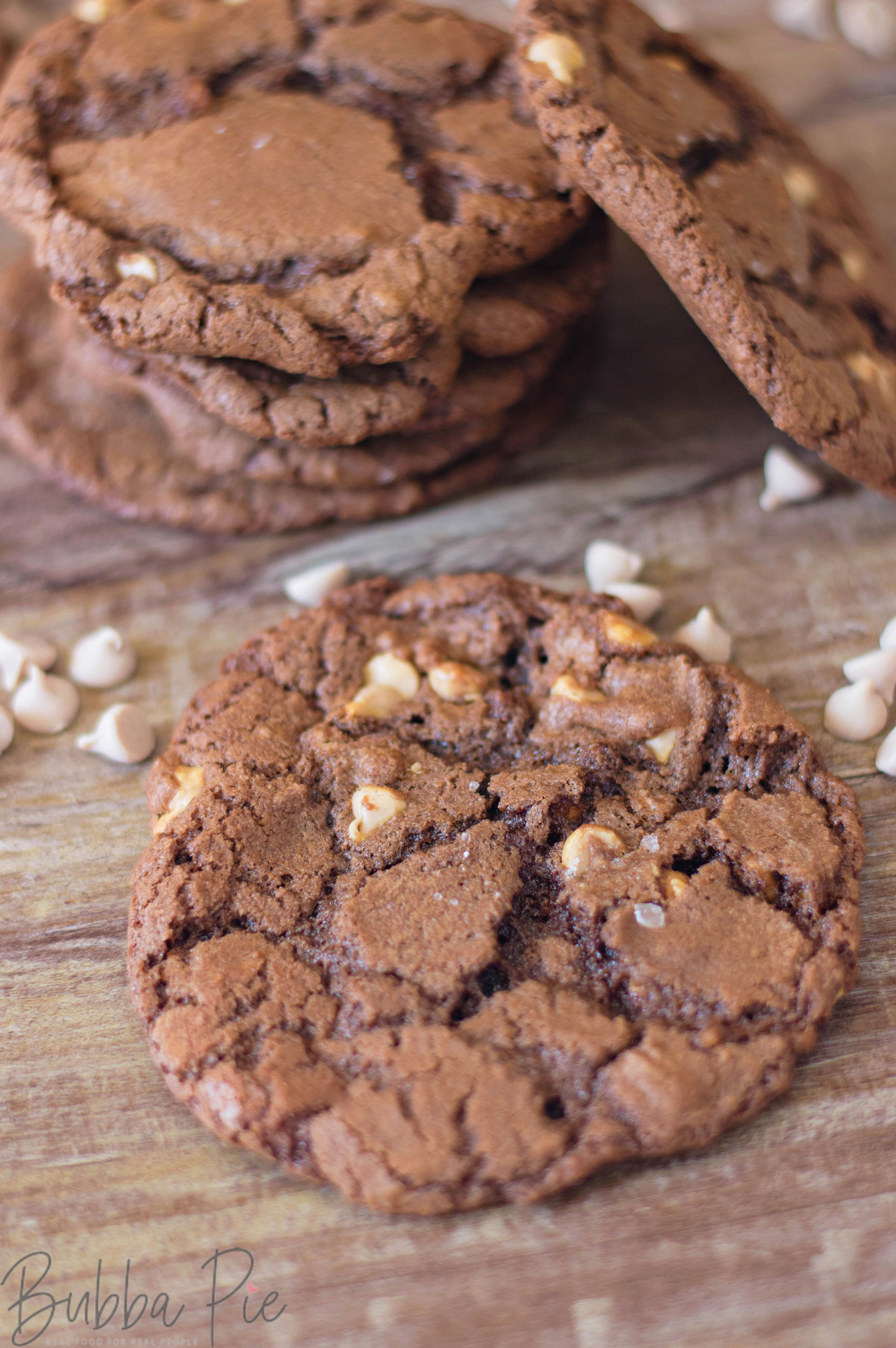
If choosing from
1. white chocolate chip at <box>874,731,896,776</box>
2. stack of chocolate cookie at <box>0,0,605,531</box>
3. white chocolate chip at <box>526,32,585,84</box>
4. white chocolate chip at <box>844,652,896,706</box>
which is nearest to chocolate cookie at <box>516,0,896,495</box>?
white chocolate chip at <box>526,32,585,84</box>

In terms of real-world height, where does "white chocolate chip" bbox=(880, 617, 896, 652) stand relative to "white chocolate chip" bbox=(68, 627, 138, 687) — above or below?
above

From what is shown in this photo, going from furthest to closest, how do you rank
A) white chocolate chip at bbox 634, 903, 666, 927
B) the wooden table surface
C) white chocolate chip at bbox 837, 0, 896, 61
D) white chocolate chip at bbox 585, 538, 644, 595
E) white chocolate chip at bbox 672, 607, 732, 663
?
white chocolate chip at bbox 837, 0, 896, 61 < white chocolate chip at bbox 585, 538, 644, 595 < white chocolate chip at bbox 672, 607, 732, 663 < white chocolate chip at bbox 634, 903, 666, 927 < the wooden table surface

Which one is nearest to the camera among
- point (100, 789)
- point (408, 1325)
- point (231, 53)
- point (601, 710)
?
point (408, 1325)

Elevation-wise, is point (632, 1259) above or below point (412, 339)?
below

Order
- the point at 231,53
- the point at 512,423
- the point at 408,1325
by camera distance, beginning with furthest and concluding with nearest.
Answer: the point at 512,423
the point at 231,53
the point at 408,1325

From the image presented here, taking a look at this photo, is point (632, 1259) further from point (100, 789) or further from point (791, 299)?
point (791, 299)

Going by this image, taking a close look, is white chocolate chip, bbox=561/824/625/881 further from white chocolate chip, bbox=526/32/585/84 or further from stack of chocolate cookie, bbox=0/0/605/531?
white chocolate chip, bbox=526/32/585/84

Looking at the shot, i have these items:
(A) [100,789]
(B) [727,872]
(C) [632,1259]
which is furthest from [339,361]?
(C) [632,1259]

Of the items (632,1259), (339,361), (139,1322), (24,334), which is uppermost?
(339,361)
